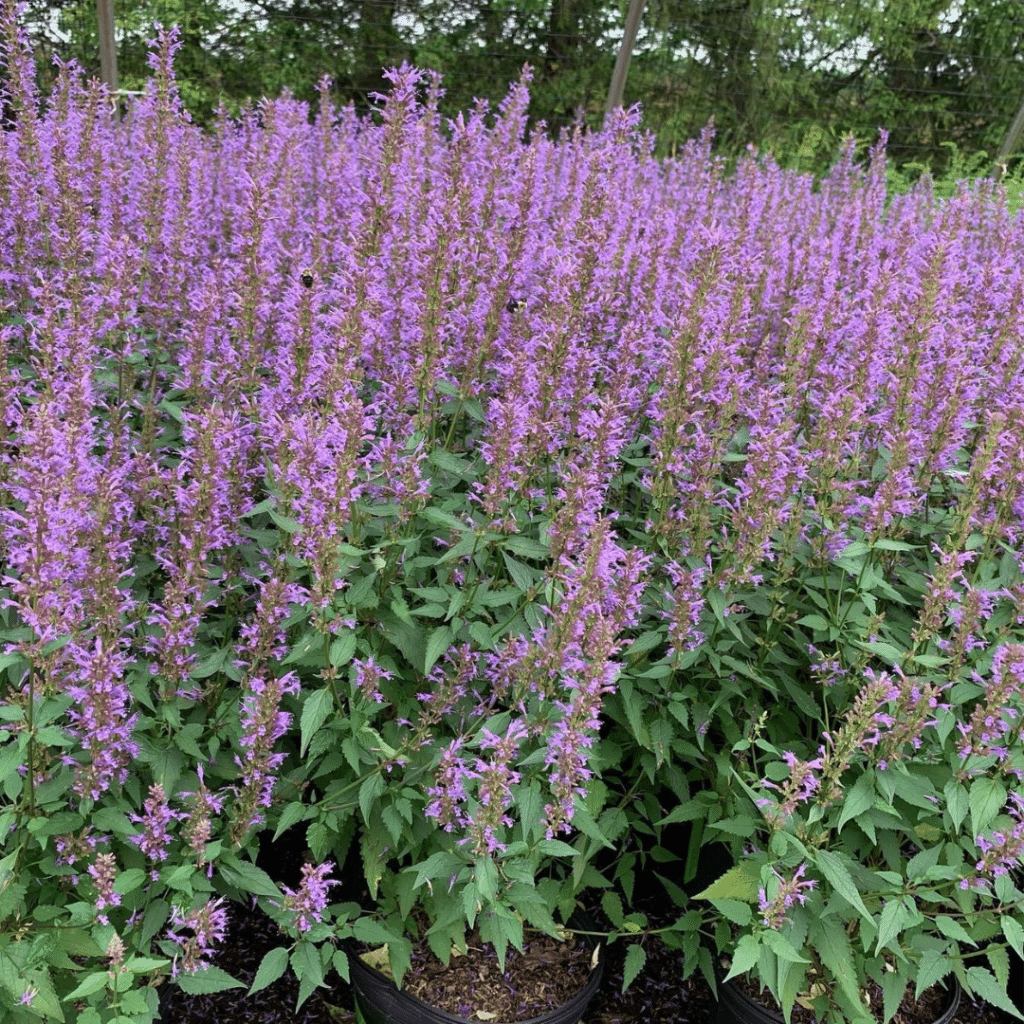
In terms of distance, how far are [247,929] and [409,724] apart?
1.57 metres

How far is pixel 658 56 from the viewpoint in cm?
1315

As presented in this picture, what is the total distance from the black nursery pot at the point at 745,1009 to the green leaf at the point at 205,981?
1.69m

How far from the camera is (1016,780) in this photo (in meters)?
2.67

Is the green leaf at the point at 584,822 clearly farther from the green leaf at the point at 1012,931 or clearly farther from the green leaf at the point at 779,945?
the green leaf at the point at 1012,931

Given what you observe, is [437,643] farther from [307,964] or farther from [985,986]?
[985,986]

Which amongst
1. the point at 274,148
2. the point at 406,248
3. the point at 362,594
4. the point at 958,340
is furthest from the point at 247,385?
the point at 958,340

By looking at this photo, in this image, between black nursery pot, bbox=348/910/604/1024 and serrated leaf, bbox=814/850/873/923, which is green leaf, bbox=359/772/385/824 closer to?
black nursery pot, bbox=348/910/604/1024

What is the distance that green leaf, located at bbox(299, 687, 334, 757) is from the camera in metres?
2.43

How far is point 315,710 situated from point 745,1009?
73.1 inches

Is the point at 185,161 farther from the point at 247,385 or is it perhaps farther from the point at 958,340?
the point at 958,340

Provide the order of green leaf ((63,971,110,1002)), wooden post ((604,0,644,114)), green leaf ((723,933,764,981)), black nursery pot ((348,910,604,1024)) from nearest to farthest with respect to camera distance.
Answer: green leaf ((63,971,110,1002)) < green leaf ((723,933,764,981)) < black nursery pot ((348,910,604,1024)) < wooden post ((604,0,644,114))

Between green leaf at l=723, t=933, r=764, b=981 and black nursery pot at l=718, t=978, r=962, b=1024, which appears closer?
green leaf at l=723, t=933, r=764, b=981

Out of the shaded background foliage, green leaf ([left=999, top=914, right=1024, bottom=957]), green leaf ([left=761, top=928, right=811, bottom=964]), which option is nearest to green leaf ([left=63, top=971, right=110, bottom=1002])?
green leaf ([left=761, top=928, right=811, bottom=964])

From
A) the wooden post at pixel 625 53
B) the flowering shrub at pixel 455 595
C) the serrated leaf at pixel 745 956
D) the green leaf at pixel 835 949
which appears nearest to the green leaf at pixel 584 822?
the flowering shrub at pixel 455 595
